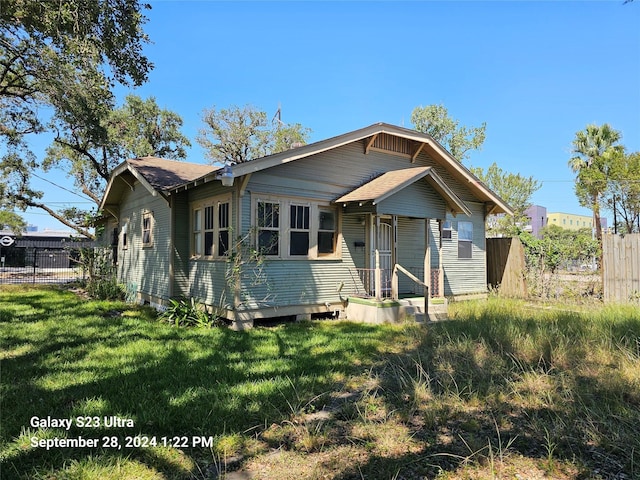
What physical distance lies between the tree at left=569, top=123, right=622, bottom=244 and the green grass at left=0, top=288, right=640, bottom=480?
21226 mm

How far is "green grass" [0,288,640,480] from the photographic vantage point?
3057mm

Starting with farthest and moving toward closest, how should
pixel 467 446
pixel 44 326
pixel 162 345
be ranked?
1. pixel 44 326
2. pixel 162 345
3. pixel 467 446

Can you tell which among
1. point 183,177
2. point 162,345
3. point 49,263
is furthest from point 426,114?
point 49,263

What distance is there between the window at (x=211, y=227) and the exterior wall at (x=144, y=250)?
2.74 ft

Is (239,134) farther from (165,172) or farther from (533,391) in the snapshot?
(533,391)

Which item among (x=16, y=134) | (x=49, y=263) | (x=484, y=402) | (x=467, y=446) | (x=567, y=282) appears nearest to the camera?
(x=467, y=446)

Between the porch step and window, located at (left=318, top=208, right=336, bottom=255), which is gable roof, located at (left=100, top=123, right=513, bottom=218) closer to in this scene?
window, located at (left=318, top=208, right=336, bottom=255)

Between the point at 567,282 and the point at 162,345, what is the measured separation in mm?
11627

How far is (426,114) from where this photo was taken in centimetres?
3178

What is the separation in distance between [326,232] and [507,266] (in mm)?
8024

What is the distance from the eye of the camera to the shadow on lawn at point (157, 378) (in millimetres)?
3494

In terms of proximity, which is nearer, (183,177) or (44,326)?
(44,326)

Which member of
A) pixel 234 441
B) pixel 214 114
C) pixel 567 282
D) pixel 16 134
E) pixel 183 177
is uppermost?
pixel 214 114

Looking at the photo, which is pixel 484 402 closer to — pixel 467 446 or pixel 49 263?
pixel 467 446
